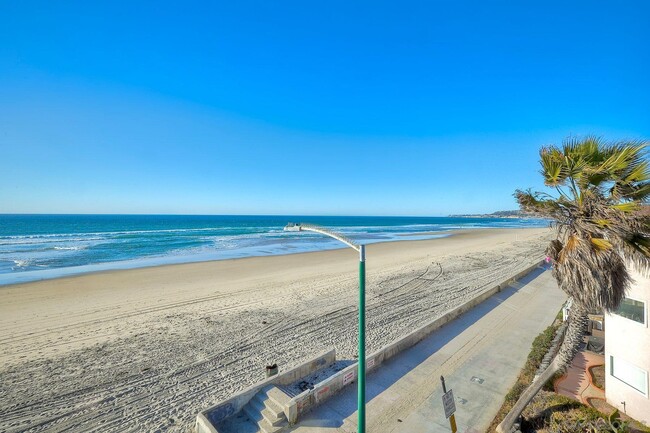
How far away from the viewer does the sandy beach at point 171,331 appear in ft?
25.8

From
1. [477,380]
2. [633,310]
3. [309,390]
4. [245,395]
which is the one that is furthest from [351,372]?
[633,310]

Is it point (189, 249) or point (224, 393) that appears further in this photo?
point (189, 249)

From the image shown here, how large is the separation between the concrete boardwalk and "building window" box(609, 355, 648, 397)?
2.48m

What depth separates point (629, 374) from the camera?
22.2 ft

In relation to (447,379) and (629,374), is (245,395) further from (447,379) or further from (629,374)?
(629,374)

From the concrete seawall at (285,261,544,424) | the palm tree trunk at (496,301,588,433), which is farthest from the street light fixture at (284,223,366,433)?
the palm tree trunk at (496,301,588,433)

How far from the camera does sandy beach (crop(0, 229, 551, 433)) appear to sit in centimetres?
787

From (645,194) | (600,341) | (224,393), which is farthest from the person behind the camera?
(600,341)

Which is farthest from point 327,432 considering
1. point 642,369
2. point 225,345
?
point 642,369

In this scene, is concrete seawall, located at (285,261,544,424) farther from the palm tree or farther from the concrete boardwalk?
the palm tree

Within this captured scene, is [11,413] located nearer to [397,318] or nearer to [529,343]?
[397,318]

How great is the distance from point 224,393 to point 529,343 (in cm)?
1078

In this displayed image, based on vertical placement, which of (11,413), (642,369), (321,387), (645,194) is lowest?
(11,413)

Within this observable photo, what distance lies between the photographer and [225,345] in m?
11.1
